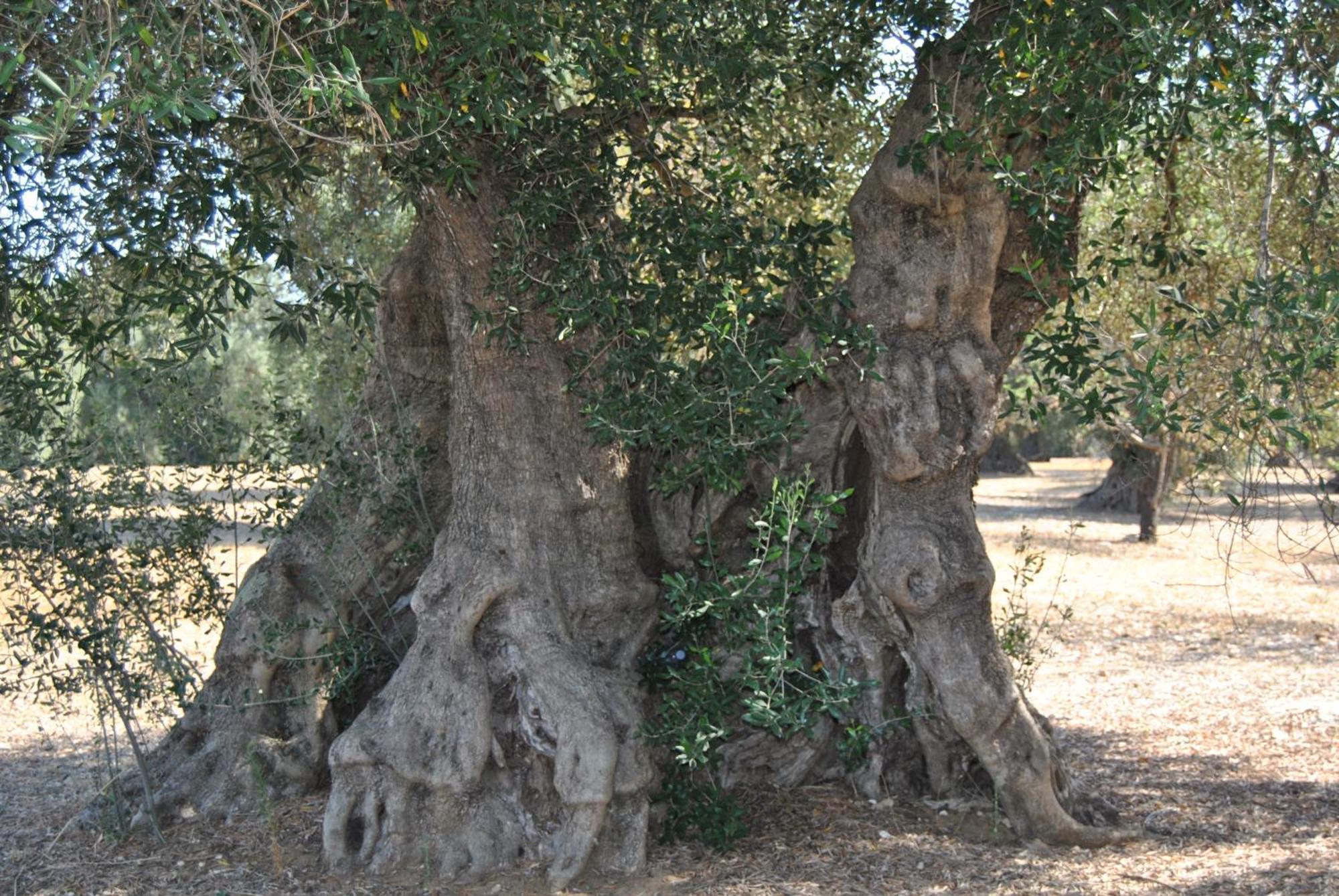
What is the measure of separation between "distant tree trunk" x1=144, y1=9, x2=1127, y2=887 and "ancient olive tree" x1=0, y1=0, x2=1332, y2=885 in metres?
0.02

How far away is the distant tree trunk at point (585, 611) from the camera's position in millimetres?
5301

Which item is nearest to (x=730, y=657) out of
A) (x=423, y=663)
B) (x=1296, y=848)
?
(x=423, y=663)

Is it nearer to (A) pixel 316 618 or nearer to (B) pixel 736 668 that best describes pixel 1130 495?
(B) pixel 736 668

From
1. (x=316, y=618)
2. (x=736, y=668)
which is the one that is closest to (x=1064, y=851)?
(x=736, y=668)

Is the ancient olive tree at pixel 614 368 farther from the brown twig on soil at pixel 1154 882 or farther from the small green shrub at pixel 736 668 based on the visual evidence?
the brown twig on soil at pixel 1154 882

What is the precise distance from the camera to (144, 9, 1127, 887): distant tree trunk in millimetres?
5301

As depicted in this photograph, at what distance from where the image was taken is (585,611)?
5805 millimetres

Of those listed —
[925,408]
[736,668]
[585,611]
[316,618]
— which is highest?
A: [925,408]

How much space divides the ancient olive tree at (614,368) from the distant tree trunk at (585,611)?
17 millimetres

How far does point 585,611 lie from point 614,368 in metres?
1.29

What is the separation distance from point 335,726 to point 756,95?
155 inches

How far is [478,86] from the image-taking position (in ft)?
15.2

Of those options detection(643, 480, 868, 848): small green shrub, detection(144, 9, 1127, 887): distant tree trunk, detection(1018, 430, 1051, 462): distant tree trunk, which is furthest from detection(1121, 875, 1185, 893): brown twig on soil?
detection(1018, 430, 1051, 462): distant tree trunk

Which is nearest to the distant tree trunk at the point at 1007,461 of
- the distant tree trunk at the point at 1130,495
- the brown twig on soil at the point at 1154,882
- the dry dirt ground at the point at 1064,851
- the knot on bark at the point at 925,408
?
the distant tree trunk at the point at 1130,495
